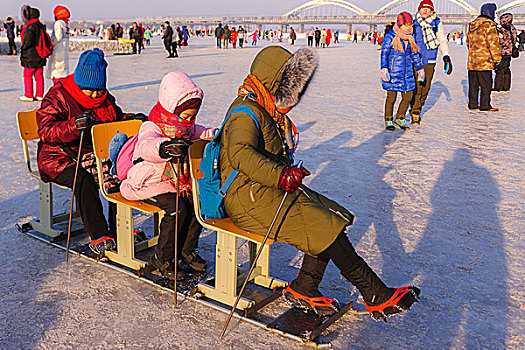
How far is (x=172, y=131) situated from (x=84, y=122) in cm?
63

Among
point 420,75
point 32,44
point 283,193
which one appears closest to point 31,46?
point 32,44

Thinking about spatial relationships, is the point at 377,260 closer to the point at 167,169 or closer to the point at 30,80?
the point at 167,169

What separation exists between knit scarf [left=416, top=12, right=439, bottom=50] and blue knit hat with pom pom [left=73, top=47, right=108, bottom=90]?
20.1 ft

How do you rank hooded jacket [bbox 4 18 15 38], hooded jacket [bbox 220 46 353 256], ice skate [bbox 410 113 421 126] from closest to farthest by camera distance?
1. hooded jacket [bbox 220 46 353 256]
2. ice skate [bbox 410 113 421 126]
3. hooded jacket [bbox 4 18 15 38]

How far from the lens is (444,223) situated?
14.5 feet

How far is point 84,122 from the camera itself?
A: 346cm

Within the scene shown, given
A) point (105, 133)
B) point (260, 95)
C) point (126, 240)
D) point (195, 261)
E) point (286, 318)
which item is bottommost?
point (286, 318)

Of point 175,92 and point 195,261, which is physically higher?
point 175,92

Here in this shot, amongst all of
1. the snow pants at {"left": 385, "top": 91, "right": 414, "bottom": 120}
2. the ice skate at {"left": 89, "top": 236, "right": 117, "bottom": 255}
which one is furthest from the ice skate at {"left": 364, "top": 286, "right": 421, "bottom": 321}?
the snow pants at {"left": 385, "top": 91, "right": 414, "bottom": 120}

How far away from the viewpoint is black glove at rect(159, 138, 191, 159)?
290 centimetres

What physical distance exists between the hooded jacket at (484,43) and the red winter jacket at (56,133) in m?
8.34

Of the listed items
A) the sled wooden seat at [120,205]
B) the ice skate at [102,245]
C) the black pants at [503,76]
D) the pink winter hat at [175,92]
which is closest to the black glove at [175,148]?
the pink winter hat at [175,92]

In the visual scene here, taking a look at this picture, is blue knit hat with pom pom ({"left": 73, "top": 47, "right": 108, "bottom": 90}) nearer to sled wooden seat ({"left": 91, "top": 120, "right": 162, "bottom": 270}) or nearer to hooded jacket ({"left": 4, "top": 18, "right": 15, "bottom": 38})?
sled wooden seat ({"left": 91, "top": 120, "right": 162, "bottom": 270})

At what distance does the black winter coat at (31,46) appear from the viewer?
1034 cm
